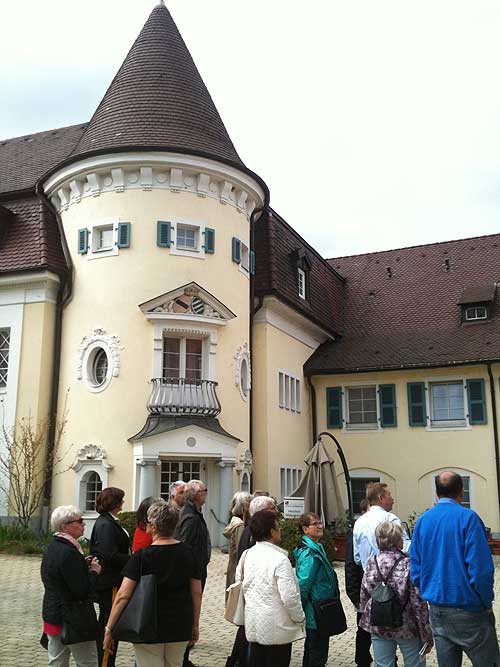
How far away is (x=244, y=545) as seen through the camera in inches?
266

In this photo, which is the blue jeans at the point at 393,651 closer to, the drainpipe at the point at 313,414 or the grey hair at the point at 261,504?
the grey hair at the point at 261,504

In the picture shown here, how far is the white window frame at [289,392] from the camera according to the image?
21734mm

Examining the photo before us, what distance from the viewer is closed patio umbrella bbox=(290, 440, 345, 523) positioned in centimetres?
1569

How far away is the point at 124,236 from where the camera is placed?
18047 millimetres

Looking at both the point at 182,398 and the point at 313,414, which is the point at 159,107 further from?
the point at 313,414

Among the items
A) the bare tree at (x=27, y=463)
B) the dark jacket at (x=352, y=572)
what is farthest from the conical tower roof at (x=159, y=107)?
the dark jacket at (x=352, y=572)

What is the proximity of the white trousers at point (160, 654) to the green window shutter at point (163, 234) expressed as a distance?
45.9 feet

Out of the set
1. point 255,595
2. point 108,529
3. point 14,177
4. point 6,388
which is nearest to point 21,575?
point 6,388

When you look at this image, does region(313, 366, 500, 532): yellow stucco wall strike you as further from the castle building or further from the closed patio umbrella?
the closed patio umbrella

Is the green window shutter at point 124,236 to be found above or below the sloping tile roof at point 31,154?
below

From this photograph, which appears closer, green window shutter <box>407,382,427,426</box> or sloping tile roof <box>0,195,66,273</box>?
sloping tile roof <box>0,195,66,273</box>

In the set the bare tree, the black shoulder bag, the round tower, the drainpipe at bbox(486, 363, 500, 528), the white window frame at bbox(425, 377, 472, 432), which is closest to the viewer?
the black shoulder bag

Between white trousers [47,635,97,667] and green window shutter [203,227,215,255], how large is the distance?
45.4 feet

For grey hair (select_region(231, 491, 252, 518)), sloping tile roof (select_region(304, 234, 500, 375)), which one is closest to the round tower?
sloping tile roof (select_region(304, 234, 500, 375))
